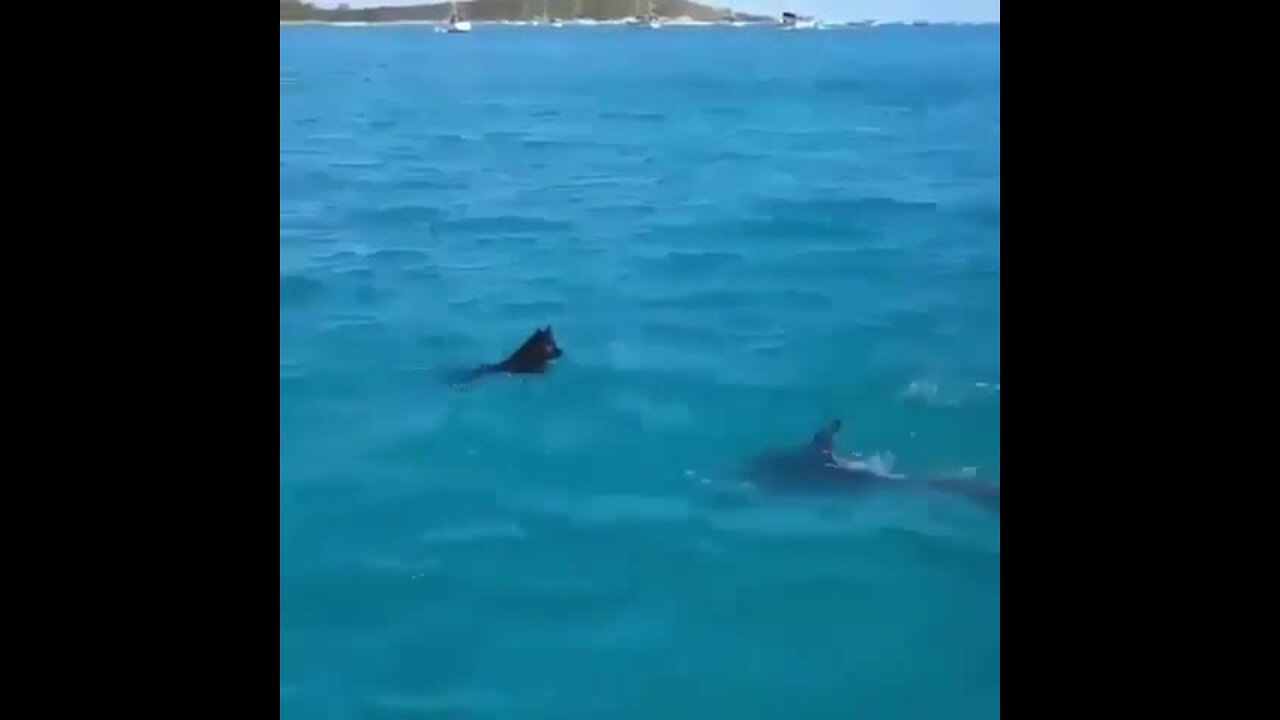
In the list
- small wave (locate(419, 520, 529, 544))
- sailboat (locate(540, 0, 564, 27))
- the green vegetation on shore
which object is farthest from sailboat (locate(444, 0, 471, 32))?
small wave (locate(419, 520, 529, 544))

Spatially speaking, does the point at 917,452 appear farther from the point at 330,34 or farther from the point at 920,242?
the point at 330,34

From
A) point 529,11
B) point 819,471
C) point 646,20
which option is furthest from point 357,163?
point 819,471

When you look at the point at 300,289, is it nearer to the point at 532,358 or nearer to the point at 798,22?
the point at 532,358

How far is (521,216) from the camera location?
6.82 feet

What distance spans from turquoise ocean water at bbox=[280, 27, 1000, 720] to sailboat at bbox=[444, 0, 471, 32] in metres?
0.03

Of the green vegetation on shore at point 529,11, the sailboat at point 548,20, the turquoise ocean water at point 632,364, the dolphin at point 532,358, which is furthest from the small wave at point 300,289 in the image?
the sailboat at point 548,20

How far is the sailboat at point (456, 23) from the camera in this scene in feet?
6.68

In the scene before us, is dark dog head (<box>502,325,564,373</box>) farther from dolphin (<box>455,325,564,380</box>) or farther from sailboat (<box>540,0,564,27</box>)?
sailboat (<box>540,0,564,27</box>)

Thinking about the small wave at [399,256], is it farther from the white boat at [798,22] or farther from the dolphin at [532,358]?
the white boat at [798,22]

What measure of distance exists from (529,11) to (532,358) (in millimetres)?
637

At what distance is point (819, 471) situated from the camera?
206cm
